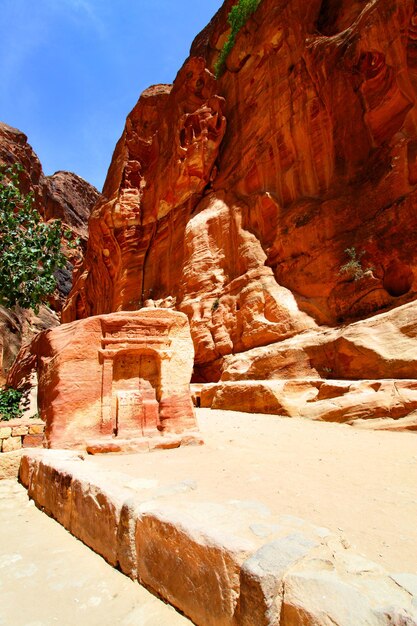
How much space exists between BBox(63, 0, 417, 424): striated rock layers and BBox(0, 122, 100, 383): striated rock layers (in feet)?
22.5

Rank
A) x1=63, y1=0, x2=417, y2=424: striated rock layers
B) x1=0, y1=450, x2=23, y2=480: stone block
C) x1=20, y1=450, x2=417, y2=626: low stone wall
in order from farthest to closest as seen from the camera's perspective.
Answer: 1. x1=63, y1=0, x2=417, y2=424: striated rock layers
2. x1=0, y1=450, x2=23, y2=480: stone block
3. x1=20, y1=450, x2=417, y2=626: low stone wall

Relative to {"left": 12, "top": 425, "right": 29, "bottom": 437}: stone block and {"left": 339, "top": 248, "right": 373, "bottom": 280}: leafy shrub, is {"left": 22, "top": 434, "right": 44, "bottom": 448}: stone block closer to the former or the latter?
{"left": 12, "top": 425, "right": 29, "bottom": 437}: stone block

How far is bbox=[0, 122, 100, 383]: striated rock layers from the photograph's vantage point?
63.3 ft

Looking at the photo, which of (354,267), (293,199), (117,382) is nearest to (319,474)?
(117,382)

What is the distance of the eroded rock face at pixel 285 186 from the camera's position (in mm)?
12289

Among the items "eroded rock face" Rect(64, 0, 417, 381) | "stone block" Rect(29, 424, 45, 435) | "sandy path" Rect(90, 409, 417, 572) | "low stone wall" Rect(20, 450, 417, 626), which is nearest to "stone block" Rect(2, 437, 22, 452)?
"stone block" Rect(29, 424, 45, 435)

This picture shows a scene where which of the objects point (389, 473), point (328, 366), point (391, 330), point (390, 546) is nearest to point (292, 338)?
point (328, 366)

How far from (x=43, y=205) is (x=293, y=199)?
37.5 meters

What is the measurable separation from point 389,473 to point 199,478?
224 centimetres

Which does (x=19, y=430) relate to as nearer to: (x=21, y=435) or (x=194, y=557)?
(x=21, y=435)

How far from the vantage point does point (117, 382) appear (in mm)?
7035

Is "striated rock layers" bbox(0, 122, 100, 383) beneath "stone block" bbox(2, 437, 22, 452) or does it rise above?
above

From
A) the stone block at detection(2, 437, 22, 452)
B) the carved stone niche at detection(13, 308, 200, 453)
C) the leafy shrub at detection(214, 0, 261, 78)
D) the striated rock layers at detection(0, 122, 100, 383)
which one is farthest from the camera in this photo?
the leafy shrub at detection(214, 0, 261, 78)

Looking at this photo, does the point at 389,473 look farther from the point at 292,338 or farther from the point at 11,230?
the point at 11,230
